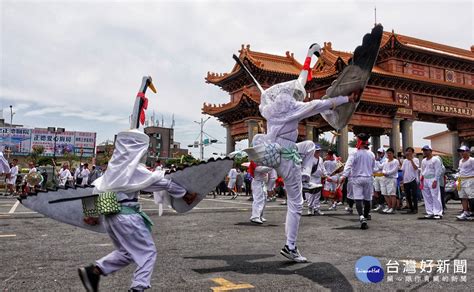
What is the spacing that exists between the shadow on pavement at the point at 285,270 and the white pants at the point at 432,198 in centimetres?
660

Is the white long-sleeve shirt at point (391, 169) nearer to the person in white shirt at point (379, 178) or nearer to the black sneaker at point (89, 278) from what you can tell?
Result: the person in white shirt at point (379, 178)

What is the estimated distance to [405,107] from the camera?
29.1 metres

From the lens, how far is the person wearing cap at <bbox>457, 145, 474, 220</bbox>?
30.2ft

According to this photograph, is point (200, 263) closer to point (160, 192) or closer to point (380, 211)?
point (160, 192)

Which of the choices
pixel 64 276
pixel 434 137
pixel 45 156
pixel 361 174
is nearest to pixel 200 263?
pixel 64 276

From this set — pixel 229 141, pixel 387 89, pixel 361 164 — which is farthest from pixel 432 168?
pixel 229 141

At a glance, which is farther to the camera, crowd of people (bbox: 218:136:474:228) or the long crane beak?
crowd of people (bbox: 218:136:474:228)

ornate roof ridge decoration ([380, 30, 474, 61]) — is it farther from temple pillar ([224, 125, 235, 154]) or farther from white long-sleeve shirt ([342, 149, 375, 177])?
white long-sleeve shirt ([342, 149, 375, 177])

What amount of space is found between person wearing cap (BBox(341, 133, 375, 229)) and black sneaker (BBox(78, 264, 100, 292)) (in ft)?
19.5

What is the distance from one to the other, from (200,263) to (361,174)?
185 inches


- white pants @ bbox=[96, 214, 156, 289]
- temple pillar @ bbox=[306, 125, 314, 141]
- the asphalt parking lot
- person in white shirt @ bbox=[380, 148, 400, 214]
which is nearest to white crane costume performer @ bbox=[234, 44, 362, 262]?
the asphalt parking lot

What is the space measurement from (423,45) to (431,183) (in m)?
24.9

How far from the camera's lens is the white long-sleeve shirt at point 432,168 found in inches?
386

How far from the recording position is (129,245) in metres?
3.18
